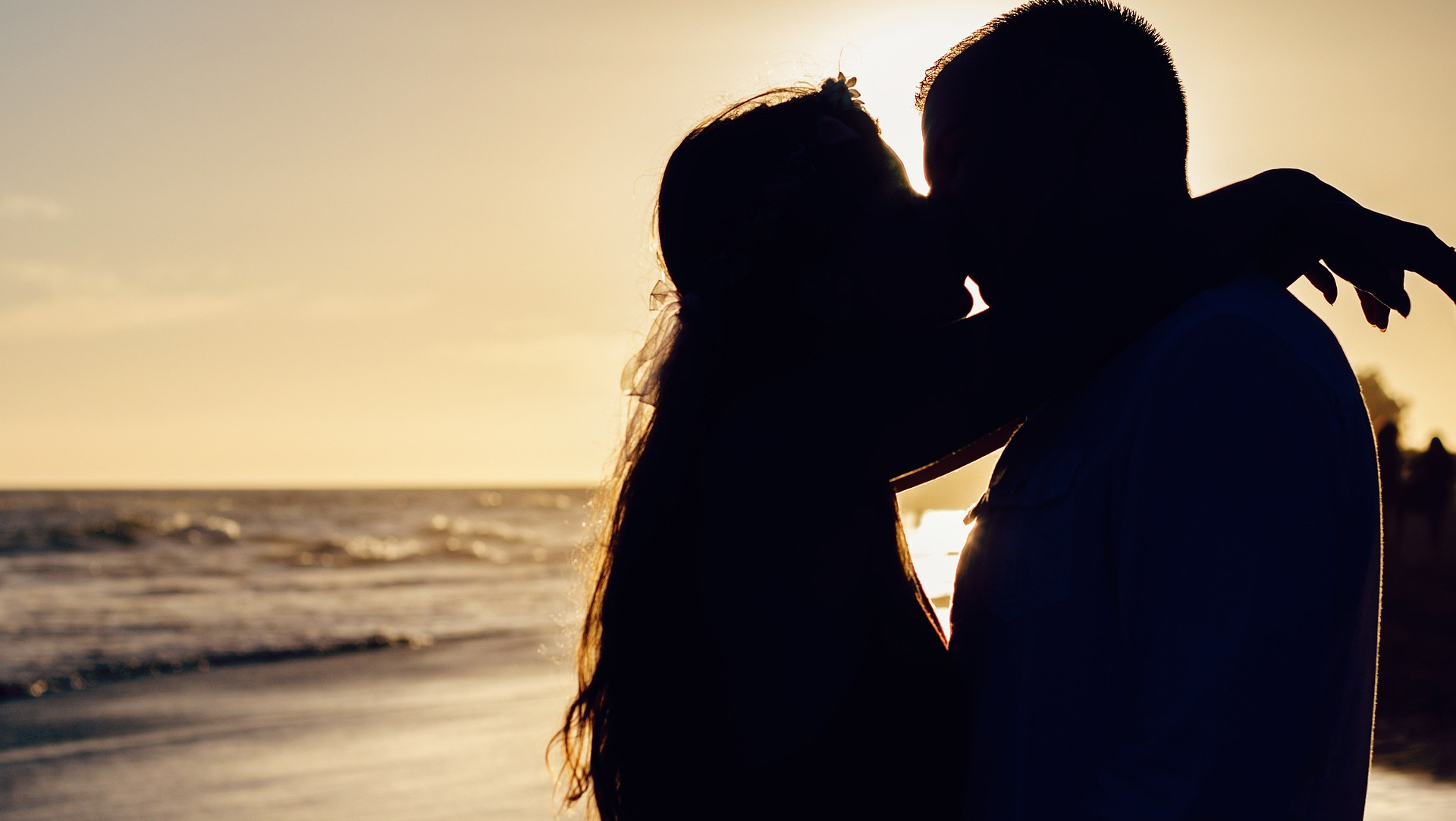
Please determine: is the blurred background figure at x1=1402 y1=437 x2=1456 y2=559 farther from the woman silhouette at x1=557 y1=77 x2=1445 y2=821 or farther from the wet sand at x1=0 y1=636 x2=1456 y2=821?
the woman silhouette at x1=557 y1=77 x2=1445 y2=821

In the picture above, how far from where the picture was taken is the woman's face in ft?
6.84

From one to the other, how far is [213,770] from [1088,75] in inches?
360

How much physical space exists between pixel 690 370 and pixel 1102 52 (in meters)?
0.92

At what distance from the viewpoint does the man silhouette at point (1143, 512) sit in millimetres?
1451

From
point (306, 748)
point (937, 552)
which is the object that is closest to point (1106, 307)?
point (937, 552)

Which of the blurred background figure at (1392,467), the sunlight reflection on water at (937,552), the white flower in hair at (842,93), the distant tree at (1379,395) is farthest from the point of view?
the distant tree at (1379,395)

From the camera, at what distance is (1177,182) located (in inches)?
79.2

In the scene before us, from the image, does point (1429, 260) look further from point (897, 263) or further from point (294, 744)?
point (294, 744)

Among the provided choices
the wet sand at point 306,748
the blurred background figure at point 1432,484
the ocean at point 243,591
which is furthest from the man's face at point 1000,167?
the blurred background figure at point 1432,484

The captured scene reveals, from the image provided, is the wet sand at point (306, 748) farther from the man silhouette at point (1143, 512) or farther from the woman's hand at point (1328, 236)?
the man silhouette at point (1143, 512)

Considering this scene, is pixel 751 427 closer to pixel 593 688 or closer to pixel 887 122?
pixel 593 688

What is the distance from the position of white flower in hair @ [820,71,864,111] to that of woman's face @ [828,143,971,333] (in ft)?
0.75

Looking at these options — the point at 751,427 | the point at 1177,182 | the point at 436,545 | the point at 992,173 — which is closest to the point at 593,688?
the point at 751,427

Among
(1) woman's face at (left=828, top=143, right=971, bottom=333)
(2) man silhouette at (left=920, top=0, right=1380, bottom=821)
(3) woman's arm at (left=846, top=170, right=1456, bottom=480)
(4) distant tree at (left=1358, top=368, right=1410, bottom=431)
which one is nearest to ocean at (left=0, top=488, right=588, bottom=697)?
(1) woman's face at (left=828, top=143, right=971, bottom=333)
